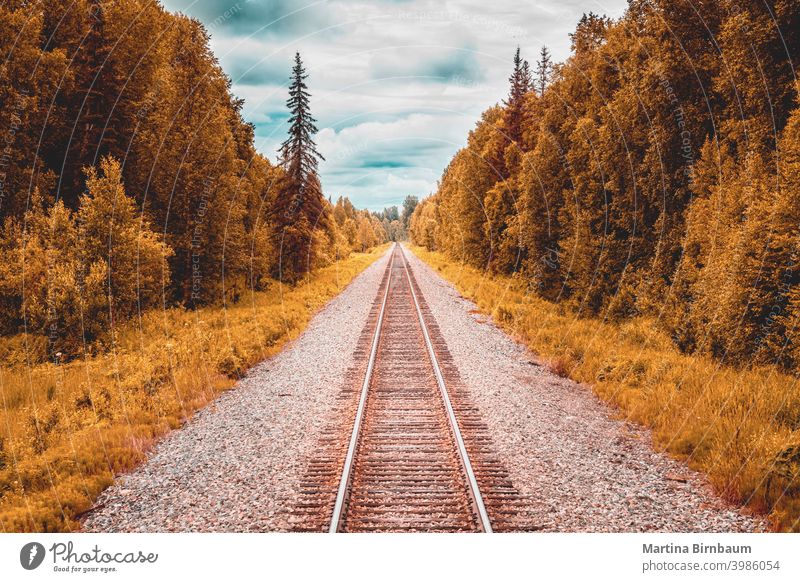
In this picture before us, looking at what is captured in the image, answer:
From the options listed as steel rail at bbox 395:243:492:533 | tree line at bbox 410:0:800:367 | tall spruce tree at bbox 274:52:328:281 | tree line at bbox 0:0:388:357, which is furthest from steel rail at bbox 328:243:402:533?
tall spruce tree at bbox 274:52:328:281

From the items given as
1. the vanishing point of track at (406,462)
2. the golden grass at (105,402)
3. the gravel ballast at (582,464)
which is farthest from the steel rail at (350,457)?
the golden grass at (105,402)

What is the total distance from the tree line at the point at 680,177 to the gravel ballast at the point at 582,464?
3.61m

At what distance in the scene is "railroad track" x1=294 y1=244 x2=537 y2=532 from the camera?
548 centimetres

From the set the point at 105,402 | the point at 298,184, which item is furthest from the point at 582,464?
the point at 298,184

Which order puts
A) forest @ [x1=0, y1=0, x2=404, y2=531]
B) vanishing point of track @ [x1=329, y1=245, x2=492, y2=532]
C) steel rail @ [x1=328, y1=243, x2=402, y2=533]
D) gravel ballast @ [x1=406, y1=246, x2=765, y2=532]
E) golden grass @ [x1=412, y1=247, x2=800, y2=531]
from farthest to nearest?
forest @ [x1=0, y1=0, x2=404, y2=531]
golden grass @ [x1=412, y1=247, x2=800, y2=531]
gravel ballast @ [x1=406, y1=246, x2=765, y2=532]
vanishing point of track @ [x1=329, y1=245, x2=492, y2=532]
steel rail @ [x1=328, y1=243, x2=402, y2=533]

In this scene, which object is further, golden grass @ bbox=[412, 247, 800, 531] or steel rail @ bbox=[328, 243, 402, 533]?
golden grass @ bbox=[412, 247, 800, 531]

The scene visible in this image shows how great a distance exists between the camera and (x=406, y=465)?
679cm

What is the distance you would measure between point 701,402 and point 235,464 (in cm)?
838

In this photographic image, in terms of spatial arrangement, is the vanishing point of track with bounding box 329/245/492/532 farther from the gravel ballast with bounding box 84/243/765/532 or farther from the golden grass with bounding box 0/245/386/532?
the golden grass with bounding box 0/245/386/532

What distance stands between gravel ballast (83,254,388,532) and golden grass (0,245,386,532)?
415mm

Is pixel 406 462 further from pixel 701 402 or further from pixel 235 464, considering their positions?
pixel 701 402

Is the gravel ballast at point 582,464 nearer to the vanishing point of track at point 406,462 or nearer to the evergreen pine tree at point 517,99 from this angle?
the vanishing point of track at point 406,462
